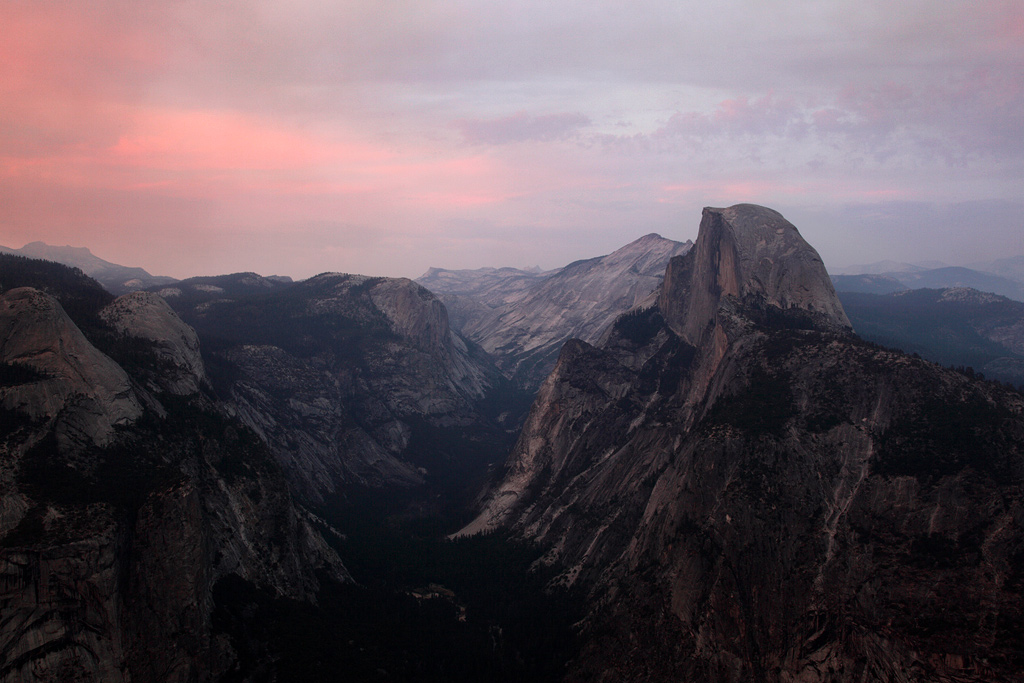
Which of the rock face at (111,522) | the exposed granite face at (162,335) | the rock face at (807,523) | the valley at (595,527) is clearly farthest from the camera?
the exposed granite face at (162,335)

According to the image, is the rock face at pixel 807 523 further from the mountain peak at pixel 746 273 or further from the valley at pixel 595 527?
the mountain peak at pixel 746 273

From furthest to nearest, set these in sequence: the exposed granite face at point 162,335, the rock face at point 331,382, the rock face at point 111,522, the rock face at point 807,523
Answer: the rock face at point 331,382 < the exposed granite face at point 162,335 < the rock face at point 807,523 < the rock face at point 111,522

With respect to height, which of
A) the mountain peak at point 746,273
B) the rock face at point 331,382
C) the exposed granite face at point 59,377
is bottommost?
the rock face at point 331,382

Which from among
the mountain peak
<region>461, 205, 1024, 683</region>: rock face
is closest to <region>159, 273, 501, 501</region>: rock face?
<region>461, 205, 1024, 683</region>: rock face

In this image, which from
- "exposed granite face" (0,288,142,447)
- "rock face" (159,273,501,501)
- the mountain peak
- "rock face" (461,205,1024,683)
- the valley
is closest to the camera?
the valley

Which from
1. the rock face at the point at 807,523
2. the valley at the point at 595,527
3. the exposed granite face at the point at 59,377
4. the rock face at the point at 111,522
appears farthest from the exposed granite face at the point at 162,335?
the rock face at the point at 807,523

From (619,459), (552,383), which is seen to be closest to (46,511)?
(619,459)

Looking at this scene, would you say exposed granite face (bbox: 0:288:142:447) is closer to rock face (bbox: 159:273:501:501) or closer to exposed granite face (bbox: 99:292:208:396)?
exposed granite face (bbox: 99:292:208:396)
